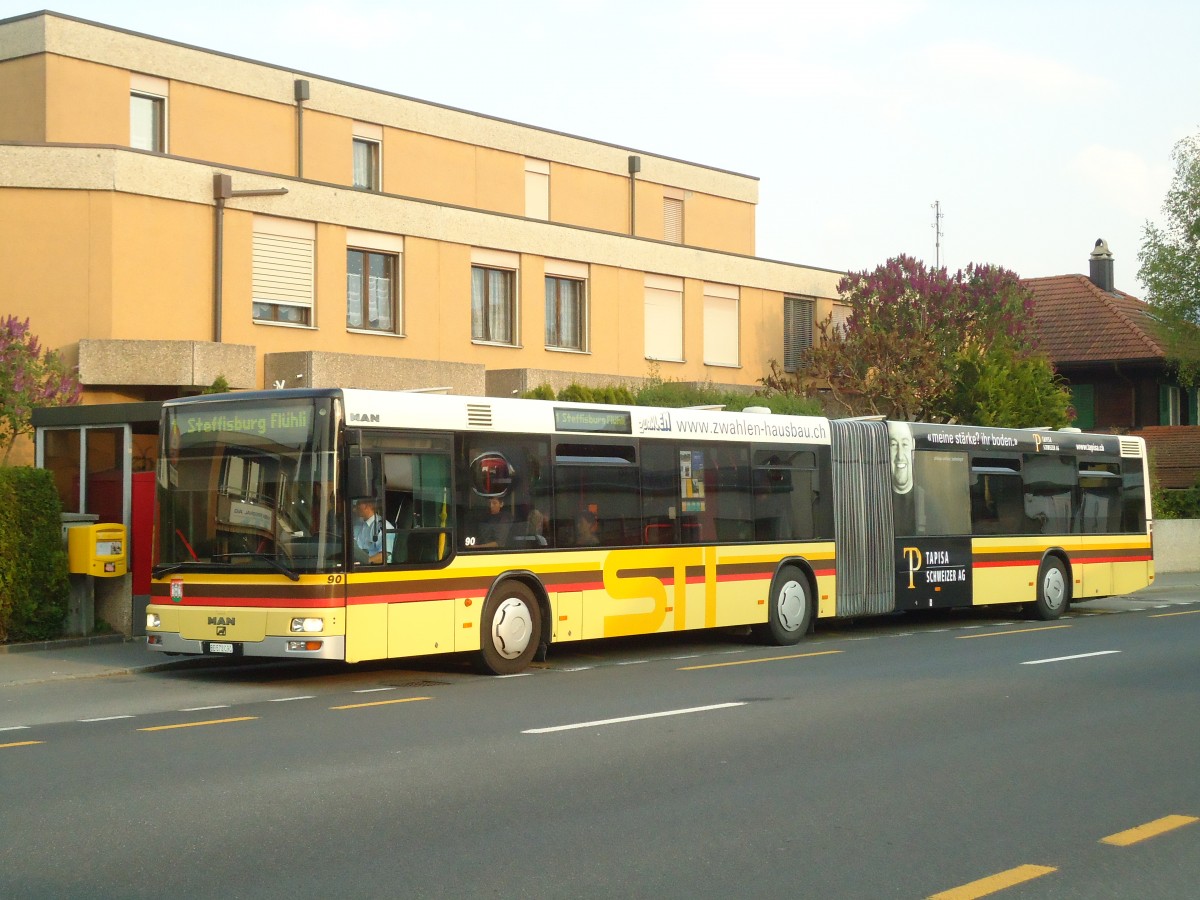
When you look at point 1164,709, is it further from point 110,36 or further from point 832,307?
point 832,307

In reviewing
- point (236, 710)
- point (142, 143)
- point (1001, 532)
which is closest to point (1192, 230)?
point (1001, 532)

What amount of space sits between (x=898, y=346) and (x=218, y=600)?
81.5 feet

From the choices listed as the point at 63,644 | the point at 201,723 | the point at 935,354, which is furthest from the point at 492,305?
the point at 201,723

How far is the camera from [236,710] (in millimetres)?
12555

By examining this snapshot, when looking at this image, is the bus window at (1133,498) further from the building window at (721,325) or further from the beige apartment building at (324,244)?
the building window at (721,325)

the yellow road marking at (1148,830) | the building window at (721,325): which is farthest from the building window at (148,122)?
the yellow road marking at (1148,830)

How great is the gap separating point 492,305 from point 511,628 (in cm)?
1796

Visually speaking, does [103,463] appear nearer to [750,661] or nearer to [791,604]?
[791,604]

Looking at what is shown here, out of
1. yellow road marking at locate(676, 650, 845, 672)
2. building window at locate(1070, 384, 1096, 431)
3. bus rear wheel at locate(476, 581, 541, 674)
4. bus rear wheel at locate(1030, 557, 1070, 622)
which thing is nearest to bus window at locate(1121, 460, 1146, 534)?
bus rear wheel at locate(1030, 557, 1070, 622)

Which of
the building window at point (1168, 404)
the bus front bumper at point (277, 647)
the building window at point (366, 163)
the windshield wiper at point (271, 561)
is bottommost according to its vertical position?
the bus front bumper at point (277, 647)

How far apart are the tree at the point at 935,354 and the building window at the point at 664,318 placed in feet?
8.30

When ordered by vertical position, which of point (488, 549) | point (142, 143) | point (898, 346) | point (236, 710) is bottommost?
point (236, 710)

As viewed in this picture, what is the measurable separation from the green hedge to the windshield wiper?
14.4 feet

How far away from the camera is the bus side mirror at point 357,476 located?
45.0 feet
